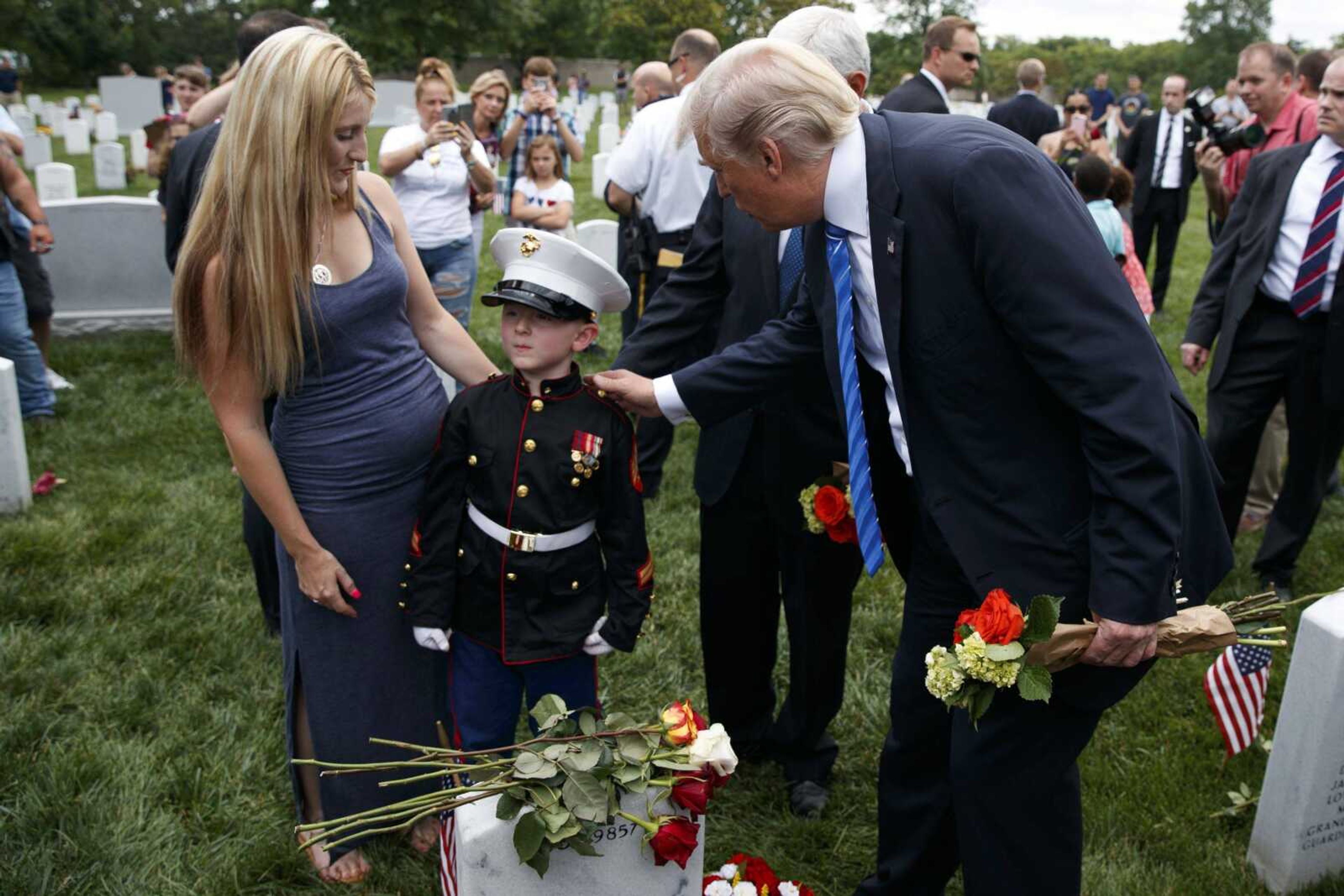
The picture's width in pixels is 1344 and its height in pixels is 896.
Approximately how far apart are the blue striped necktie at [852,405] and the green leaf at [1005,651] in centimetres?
48

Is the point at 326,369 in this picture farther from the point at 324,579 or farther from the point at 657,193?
the point at 657,193

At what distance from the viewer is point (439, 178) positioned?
6.91 meters

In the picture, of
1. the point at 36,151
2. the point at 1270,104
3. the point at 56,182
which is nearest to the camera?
the point at 1270,104

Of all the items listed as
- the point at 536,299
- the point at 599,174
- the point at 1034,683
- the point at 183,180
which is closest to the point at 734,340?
the point at 536,299

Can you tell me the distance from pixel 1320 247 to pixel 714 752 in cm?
362

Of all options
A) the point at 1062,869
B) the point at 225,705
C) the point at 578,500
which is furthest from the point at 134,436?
the point at 1062,869

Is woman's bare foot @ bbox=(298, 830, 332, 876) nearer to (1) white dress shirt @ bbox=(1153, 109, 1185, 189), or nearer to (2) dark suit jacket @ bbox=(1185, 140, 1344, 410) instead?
(2) dark suit jacket @ bbox=(1185, 140, 1344, 410)

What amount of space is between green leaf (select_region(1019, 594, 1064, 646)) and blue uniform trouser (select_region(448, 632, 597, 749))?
1.28m

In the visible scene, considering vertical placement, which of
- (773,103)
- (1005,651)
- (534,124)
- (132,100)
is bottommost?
(132,100)

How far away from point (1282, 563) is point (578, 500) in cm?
366

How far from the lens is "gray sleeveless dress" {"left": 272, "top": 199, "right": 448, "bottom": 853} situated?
2781mm

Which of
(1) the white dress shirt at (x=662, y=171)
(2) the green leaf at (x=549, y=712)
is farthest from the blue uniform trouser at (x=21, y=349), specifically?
(2) the green leaf at (x=549, y=712)

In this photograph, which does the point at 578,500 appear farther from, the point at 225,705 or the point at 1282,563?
the point at 1282,563

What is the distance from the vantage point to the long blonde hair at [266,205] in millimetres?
2457
